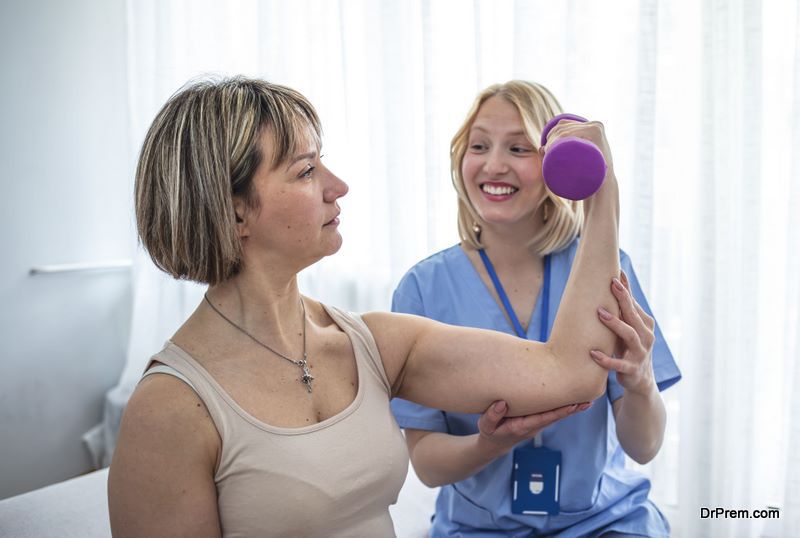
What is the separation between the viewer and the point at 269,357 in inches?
43.5

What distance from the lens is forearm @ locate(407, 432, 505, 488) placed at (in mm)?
1286

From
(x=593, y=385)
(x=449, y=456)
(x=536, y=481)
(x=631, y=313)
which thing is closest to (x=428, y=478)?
(x=449, y=456)

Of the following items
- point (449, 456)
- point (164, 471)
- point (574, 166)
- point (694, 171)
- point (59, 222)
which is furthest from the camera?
point (59, 222)

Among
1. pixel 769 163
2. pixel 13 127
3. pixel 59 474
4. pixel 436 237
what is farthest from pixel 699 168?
pixel 59 474

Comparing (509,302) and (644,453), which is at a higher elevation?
(509,302)

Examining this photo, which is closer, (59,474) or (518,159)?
(518,159)

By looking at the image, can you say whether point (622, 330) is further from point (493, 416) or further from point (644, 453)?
point (644, 453)

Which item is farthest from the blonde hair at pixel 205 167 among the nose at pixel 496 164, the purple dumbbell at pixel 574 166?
the nose at pixel 496 164

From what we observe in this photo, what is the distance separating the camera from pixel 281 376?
1.10 metres

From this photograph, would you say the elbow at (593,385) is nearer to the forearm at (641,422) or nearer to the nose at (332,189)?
the forearm at (641,422)

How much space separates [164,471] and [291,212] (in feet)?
1.32

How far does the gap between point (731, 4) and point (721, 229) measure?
52 centimetres

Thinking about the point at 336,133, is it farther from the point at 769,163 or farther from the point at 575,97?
the point at 769,163

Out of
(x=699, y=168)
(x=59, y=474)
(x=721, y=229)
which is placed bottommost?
(x=59, y=474)
